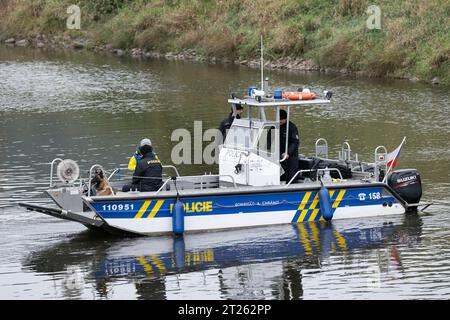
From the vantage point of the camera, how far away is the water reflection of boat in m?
19.3

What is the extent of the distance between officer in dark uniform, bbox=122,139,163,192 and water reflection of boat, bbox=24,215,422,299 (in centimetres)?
102

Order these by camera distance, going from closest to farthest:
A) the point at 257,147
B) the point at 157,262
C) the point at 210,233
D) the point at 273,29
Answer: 1. the point at 157,262
2. the point at 210,233
3. the point at 257,147
4. the point at 273,29

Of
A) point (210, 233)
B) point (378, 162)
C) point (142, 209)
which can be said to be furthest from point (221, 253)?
point (378, 162)

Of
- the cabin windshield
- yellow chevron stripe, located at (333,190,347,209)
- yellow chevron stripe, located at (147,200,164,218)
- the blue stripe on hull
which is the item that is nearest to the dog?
the blue stripe on hull

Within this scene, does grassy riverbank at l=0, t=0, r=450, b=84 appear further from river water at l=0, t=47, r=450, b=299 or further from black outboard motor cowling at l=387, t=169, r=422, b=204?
black outboard motor cowling at l=387, t=169, r=422, b=204

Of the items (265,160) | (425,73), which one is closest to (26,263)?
(265,160)

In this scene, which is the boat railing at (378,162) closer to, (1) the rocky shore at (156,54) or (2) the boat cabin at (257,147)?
(2) the boat cabin at (257,147)

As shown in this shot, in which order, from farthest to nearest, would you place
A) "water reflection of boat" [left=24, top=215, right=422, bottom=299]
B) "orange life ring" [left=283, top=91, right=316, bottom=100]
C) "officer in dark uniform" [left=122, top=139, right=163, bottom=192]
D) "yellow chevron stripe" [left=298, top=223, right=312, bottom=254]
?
"orange life ring" [left=283, top=91, right=316, bottom=100], "officer in dark uniform" [left=122, top=139, right=163, bottom=192], "yellow chevron stripe" [left=298, top=223, right=312, bottom=254], "water reflection of boat" [left=24, top=215, right=422, bottom=299]

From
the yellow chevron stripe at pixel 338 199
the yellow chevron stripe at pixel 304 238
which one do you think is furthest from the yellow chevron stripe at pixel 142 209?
the yellow chevron stripe at pixel 338 199

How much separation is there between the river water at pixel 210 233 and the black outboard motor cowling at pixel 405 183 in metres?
0.54

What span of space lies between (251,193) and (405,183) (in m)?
3.48

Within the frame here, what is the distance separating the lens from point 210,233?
70.9 ft

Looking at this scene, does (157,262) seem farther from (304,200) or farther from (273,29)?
(273,29)
